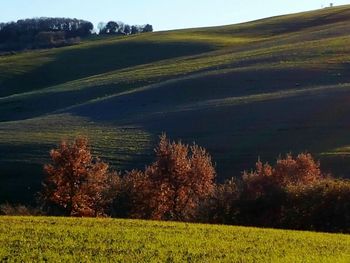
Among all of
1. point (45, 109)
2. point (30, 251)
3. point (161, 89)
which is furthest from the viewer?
point (45, 109)

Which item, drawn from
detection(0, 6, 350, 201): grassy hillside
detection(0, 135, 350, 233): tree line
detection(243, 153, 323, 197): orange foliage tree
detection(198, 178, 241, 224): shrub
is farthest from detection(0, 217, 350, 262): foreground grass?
detection(0, 6, 350, 201): grassy hillside

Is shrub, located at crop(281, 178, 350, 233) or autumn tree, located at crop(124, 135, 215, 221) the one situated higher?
shrub, located at crop(281, 178, 350, 233)

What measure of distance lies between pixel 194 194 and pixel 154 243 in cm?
2301

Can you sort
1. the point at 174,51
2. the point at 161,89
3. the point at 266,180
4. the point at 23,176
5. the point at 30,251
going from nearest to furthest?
the point at 30,251 < the point at 266,180 < the point at 23,176 < the point at 161,89 < the point at 174,51

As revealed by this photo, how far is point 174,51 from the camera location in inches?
5694

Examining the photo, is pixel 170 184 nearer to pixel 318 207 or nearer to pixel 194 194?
pixel 194 194

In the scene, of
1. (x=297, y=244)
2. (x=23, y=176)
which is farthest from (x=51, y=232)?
(x=23, y=176)

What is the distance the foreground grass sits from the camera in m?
18.0

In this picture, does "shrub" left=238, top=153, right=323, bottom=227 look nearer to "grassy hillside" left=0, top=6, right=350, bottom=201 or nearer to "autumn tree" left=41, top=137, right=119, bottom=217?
"autumn tree" left=41, top=137, right=119, bottom=217

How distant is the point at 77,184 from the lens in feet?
145

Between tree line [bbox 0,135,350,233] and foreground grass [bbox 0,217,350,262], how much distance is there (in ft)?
23.0

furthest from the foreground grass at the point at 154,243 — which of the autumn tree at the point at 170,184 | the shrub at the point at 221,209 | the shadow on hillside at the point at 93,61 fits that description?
the shadow on hillside at the point at 93,61

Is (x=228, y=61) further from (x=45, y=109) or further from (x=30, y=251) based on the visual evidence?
(x=30, y=251)

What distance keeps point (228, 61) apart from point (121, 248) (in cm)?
8583
